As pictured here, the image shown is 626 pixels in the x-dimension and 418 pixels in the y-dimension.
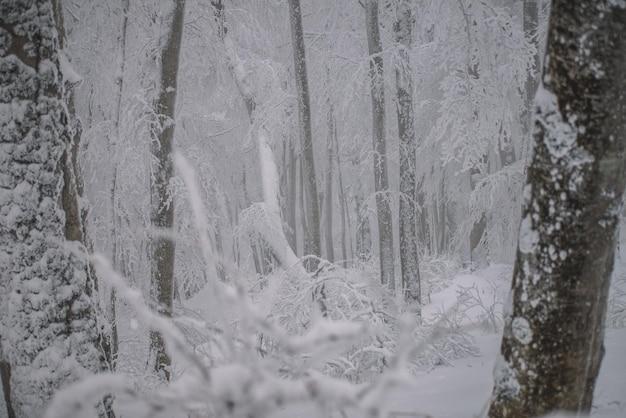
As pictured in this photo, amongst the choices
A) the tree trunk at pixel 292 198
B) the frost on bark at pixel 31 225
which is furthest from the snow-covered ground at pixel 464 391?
the tree trunk at pixel 292 198

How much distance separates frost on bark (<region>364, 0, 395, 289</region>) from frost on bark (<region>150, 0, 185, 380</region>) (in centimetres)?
374

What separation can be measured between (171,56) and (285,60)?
20.2ft

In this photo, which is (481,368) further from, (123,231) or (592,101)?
(123,231)

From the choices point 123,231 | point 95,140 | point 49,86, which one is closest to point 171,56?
point 95,140

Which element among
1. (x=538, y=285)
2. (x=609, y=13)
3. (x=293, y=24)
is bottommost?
(x=538, y=285)

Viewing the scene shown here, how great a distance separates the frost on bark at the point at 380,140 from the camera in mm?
7219

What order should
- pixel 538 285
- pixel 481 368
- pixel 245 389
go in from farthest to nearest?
1. pixel 481 368
2. pixel 538 285
3. pixel 245 389

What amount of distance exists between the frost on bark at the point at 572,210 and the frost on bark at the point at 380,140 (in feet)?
19.7

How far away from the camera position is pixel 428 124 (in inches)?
518

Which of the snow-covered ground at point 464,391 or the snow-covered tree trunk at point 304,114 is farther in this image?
the snow-covered tree trunk at point 304,114

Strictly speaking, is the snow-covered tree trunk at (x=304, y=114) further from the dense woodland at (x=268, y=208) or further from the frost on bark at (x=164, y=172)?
the frost on bark at (x=164, y=172)

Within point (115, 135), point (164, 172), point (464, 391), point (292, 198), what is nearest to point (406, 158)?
point (164, 172)

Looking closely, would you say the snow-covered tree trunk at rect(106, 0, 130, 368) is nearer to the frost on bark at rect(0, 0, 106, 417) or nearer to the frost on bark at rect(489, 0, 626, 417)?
the frost on bark at rect(0, 0, 106, 417)

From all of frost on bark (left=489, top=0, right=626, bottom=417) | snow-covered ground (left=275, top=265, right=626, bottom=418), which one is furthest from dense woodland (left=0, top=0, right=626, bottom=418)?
snow-covered ground (left=275, top=265, right=626, bottom=418)
